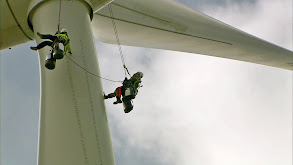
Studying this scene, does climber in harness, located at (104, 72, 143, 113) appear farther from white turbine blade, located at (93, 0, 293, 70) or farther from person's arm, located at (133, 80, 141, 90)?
white turbine blade, located at (93, 0, 293, 70)

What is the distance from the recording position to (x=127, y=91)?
32.7 ft

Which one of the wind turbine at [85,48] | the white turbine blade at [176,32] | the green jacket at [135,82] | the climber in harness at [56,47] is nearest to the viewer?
the climber in harness at [56,47]

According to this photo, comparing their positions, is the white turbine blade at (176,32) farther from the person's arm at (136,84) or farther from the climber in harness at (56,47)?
the climber in harness at (56,47)

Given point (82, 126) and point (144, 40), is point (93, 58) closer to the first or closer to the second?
point (82, 126)

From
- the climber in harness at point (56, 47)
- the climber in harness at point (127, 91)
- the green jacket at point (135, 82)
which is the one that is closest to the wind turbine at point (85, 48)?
the climber in harness at point (127, 91)

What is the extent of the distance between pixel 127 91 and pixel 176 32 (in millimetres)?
5151

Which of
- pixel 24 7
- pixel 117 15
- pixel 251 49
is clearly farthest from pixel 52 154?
pixel 251 49

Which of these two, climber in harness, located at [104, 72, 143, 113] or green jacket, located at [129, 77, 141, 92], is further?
green jacket, located at [129, 77, 141, 92]

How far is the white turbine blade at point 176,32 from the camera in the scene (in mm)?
13938

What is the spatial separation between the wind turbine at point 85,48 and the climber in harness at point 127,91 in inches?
17.8

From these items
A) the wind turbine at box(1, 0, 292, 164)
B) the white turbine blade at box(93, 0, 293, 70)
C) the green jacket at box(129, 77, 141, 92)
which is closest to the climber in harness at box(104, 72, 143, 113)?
the green jacket at box(129, 77, 141, 92)

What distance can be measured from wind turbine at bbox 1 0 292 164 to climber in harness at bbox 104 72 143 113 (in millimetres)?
452

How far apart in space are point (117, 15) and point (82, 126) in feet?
19.6

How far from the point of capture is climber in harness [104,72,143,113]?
9.98 m
